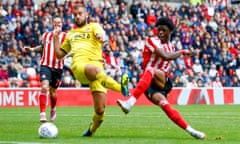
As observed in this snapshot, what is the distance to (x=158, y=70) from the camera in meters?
12.7

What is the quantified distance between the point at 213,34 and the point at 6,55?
1266 cm

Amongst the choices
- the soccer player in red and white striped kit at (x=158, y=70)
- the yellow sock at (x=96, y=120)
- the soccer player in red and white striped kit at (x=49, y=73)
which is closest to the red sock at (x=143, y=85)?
the soccer player in red and white striped kit at (x=158, y=70)

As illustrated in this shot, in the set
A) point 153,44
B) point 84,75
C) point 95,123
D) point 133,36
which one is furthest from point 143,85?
point 133,36

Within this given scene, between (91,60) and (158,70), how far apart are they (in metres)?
1.10

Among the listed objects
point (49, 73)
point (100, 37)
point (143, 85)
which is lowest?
point (49, 73)

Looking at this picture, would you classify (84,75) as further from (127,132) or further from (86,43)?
(127,132)

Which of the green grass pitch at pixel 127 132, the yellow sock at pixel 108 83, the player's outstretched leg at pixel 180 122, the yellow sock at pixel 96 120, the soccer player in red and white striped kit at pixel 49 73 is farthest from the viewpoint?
the soccer player in red and white striped kit at pixel 49 73

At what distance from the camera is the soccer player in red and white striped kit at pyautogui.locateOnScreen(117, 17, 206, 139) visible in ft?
40.6

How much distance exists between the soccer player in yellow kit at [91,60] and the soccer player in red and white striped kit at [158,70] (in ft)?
1.06

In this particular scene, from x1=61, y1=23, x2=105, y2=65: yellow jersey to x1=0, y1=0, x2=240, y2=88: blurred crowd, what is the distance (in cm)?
1499

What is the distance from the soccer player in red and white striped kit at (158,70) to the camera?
12.4 metres

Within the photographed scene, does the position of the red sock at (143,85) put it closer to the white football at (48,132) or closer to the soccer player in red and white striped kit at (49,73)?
the white football at (48,132)

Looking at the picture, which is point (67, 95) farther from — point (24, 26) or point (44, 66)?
point (44, 66)

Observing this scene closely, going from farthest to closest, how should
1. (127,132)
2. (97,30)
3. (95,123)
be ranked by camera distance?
(127,132), (95,123), (97,30)
